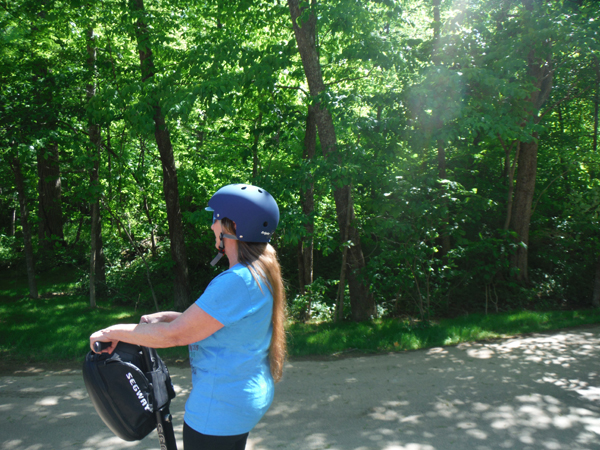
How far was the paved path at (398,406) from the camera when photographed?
4.20 meters

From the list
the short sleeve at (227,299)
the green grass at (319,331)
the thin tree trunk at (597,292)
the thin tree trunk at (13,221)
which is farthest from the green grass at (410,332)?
the thin tree trunk at (13,221)

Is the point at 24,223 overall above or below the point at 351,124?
below

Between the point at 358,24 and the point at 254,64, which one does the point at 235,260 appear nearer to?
the point at 254,64

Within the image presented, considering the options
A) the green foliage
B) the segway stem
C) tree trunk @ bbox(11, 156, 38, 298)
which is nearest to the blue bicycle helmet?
the segway stem

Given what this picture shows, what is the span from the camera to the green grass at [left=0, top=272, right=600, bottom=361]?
23.5 feet

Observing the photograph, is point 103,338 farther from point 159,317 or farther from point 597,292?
point 597,292

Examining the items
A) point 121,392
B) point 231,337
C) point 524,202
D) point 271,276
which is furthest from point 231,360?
point 524,202

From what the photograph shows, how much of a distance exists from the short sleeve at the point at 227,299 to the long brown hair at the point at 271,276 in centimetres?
10

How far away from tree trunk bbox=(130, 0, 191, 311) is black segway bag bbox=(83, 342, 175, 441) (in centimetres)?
784

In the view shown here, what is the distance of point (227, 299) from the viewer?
196cm

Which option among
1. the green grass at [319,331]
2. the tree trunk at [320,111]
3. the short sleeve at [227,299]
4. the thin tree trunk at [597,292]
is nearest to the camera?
the short sleeve at [227,299]

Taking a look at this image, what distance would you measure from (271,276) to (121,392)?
2.69 ft

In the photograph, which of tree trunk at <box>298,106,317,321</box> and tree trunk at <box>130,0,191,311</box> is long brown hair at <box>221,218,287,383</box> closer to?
tree trunk at <box>298,106,317,321</box>

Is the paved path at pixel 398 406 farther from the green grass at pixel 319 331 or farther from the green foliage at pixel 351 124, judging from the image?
the green foliage at pixel 351 124
